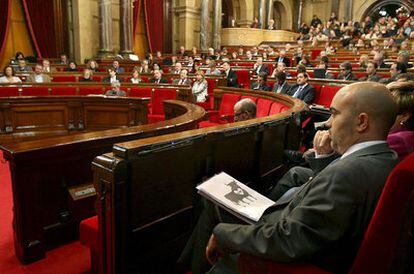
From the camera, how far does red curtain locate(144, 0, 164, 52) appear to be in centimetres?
1415

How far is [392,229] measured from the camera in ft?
3.08

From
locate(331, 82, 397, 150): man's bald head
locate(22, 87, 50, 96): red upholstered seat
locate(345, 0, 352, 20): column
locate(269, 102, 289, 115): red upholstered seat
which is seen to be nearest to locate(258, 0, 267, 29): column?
locate(345, 0, 352, 20): column

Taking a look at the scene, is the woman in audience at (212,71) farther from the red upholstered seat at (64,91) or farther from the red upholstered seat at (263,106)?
the red upholstered seat at (263,106)

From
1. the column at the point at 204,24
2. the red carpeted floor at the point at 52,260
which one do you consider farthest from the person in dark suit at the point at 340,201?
the column at the point at 204,24

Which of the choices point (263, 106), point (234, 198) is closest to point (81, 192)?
point (234, 198)

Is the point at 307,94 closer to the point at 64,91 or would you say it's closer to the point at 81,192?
the point at 81,192

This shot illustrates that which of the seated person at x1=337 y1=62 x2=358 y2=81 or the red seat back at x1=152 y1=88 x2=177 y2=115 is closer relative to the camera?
the red seat back at x1=152 y1=88 x2=177 y2=115

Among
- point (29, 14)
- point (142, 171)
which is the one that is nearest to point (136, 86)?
point (142, 171)

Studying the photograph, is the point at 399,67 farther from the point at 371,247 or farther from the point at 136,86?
the point at 371,247

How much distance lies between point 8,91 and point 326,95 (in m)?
4.98

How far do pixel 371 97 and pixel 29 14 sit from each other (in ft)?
39.2

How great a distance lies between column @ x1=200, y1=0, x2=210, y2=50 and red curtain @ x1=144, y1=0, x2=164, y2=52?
1725mm

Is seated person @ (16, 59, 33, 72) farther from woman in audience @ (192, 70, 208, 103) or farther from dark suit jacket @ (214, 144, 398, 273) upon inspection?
dark suit jacket @ (214, 144, 398, 273)

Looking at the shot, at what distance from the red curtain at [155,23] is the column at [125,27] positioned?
2.55 meters
